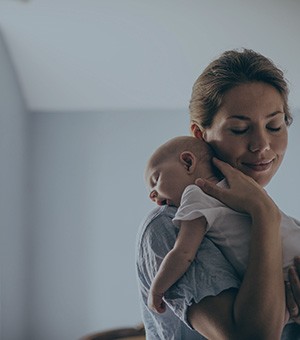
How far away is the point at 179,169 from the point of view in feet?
4.53

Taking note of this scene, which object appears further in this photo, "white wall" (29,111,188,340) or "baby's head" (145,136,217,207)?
"white wall" (29,111,188,340)

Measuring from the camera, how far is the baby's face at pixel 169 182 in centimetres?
136

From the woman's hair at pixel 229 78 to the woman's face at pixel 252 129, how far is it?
11 millimetres

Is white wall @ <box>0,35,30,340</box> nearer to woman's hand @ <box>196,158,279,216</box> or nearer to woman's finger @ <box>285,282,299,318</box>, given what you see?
woman's hand @ <box>196,158,279,216</box>

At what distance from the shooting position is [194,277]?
1.16m

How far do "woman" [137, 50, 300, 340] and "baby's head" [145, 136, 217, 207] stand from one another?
3 centimetres

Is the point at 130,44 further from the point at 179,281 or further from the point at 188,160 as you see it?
the point at 179,281

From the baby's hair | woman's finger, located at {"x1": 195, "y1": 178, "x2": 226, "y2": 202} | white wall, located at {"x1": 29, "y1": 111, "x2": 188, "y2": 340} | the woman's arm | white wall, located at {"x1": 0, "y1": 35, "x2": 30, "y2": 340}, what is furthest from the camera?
white wall, located at {"x1": 29, "y1": 111, "x2": 188, "y2": 340}

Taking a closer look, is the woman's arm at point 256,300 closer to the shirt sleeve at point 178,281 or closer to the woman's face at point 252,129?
the shirt sleeve at point 178,281

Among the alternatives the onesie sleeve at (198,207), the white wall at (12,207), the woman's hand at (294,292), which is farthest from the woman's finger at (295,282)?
the white wall at (12,207)

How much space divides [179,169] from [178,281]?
0.27 m

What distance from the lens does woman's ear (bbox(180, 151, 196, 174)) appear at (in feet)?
4.44

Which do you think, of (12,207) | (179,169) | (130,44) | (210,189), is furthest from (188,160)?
(12,207)

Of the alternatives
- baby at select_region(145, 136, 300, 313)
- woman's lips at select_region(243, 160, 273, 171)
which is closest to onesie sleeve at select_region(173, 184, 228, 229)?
baby at select_region(145, 136, 300, 313)
